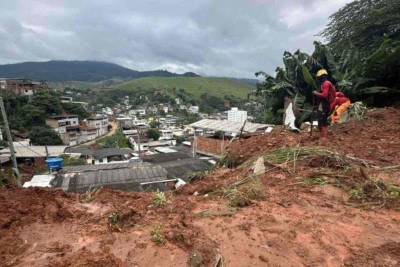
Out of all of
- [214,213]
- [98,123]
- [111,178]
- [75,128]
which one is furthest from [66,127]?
[214,213]

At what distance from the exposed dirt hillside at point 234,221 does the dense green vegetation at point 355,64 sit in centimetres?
728

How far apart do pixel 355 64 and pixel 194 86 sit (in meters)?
112

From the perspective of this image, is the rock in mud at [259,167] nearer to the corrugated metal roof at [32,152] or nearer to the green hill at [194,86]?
the corrugated metal roof at [32,152]

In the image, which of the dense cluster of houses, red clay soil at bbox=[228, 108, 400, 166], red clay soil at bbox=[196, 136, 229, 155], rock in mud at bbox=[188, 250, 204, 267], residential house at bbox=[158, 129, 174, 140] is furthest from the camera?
residential house at bbox=[158, 129, 174, 140]

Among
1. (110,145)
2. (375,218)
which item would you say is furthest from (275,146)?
(110,145)

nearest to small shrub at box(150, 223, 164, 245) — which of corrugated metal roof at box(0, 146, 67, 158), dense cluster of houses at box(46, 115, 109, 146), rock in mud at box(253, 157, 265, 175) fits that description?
rock in mud at box(253, 157, 265, 175)

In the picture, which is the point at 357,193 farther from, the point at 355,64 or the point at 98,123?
the point at 98,123

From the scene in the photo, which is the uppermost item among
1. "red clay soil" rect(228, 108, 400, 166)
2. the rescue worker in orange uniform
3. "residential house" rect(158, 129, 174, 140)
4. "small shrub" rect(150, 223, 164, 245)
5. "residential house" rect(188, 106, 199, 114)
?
the rescue worker in orange uniform

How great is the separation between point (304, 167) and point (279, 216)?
5.86 feet

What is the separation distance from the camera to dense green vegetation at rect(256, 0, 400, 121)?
1107 centimetres

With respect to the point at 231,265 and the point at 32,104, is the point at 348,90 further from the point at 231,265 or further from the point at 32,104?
the point at 32,104

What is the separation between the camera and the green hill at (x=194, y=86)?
112m

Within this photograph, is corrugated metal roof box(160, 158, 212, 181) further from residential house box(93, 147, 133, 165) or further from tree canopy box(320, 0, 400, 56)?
residential house box(93, 147, 133, 165)

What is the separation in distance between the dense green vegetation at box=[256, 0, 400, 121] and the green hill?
89.5m
